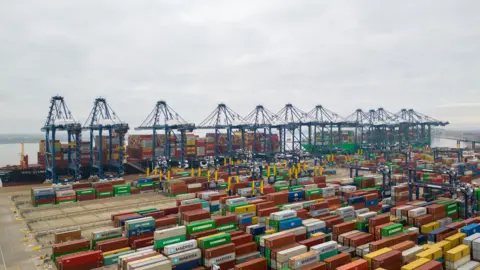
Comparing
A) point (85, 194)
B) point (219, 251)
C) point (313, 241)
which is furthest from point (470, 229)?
point (85, 194)

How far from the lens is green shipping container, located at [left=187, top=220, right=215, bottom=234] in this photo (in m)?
23.1

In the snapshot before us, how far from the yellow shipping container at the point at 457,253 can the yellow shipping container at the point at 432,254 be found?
41 cm

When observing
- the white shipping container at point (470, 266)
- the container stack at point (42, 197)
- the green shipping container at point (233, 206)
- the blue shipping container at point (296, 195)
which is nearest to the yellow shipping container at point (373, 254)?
the white shipping container at point (470, 266)

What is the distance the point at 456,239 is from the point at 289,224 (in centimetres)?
1091

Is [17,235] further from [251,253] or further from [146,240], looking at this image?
[251,253]

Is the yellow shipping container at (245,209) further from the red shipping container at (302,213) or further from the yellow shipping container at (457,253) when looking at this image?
the yellow shipping container at (457,253)

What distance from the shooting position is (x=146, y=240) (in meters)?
23.4

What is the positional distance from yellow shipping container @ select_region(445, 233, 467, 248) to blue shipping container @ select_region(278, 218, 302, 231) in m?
9.79

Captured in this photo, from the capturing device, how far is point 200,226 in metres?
23.7

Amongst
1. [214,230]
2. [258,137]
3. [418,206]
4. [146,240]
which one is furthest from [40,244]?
[258,137]

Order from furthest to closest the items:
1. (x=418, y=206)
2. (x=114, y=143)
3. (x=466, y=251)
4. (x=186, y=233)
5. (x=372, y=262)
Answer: (x=114, y=143) < (x=418, y=206) < (x=186, y=233) < (x=466, y=251) < (x=372, y=262)

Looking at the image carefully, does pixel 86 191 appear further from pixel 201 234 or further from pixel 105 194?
pixel 201 234

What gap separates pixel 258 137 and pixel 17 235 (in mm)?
76654

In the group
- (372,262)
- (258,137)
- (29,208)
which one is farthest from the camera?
(258,137)
